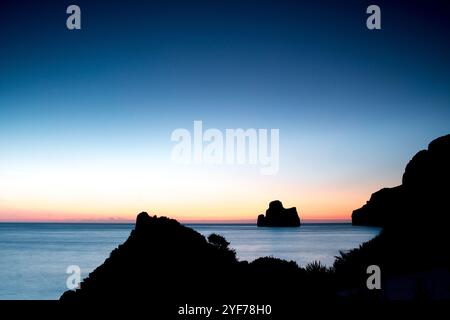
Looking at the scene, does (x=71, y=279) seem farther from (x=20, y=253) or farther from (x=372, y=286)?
(x=20, y=253)

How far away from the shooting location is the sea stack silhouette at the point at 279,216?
592ft

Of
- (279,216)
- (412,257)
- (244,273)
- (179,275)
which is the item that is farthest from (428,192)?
(279,216)

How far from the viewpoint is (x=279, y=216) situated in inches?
7101

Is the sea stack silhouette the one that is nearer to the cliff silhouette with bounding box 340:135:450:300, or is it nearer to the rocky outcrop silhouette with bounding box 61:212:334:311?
the cliff silhouette with bounding box 340:135:450:300

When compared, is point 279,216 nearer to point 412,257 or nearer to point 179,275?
point 412,257

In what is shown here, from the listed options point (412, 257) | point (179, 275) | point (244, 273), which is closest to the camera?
point (179, 275)

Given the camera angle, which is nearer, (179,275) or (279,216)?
(179,275)

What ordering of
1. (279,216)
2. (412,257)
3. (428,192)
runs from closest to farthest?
(412,257), (428,192), (279,216)

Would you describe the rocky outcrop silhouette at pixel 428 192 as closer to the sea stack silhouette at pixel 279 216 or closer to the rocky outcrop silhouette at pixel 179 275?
the rocky outcrop silhouette at pixel 179 275

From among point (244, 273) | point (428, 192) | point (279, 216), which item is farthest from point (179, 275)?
point (279, 216)

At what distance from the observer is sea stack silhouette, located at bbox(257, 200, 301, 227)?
7101 inches

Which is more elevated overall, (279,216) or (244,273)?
(244,273)

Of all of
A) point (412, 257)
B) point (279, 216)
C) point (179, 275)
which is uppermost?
point (179, 275)

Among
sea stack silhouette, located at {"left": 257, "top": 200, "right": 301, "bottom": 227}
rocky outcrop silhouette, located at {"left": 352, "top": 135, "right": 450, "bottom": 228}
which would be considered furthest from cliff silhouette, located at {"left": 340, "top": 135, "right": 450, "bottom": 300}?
sea stack silhouette, located at {"left": 257, "top": 200, "right": 301, "bottom": 227}
